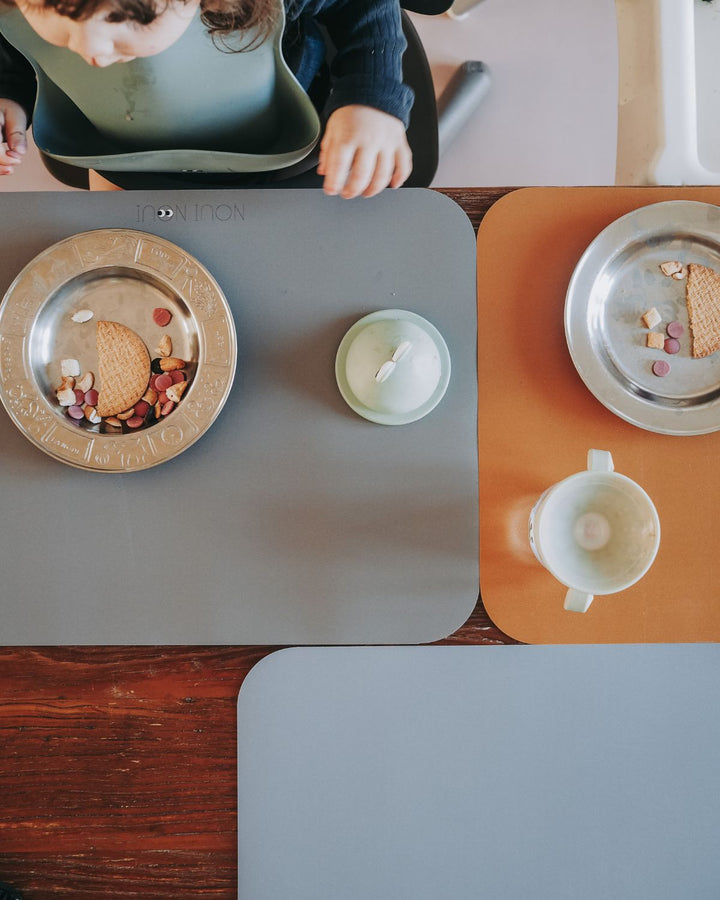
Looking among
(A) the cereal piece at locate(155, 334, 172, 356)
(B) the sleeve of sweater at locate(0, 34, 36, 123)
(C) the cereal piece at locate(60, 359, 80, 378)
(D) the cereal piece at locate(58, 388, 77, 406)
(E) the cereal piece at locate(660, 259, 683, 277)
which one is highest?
(B) the sleeve of sweater at locate(0, 34, 36, 123)

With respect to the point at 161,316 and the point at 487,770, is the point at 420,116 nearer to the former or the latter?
the point at 161,316

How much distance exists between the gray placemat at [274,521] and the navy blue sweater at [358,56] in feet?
0.59

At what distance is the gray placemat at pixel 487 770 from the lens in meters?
0.61

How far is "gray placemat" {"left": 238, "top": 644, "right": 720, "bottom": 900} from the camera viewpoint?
0.61 meters

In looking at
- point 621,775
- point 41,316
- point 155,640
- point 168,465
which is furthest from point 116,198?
point 621,775

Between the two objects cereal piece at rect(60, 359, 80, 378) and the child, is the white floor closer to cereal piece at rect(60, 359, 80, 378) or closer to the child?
the child

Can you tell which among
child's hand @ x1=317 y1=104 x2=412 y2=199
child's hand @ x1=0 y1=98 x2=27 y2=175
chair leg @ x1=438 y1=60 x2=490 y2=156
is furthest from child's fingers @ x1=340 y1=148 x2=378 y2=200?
chair leg @ x1=438 y1=60 x2=490 y2=156

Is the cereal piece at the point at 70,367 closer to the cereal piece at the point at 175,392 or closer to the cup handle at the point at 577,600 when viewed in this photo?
the cereal piece at the point at 175,392

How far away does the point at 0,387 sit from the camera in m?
0.59

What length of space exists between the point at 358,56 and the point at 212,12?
0.51ft

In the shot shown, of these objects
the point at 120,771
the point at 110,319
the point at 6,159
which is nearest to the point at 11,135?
the point at 6,159

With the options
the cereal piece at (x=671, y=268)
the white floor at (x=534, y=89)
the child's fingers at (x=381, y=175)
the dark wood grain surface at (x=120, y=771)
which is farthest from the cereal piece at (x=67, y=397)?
the white floor at (x=534, y=89)

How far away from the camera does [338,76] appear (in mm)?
694

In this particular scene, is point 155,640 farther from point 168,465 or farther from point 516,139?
point 516,139
